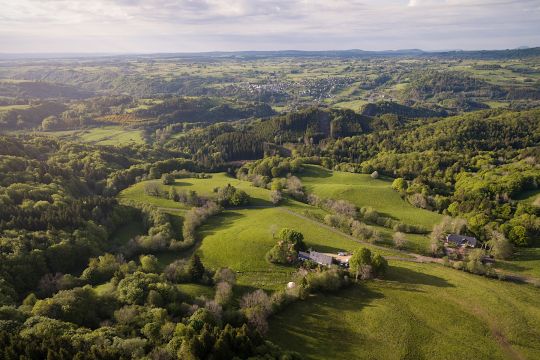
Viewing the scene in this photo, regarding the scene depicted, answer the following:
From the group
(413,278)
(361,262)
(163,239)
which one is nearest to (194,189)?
(163,239)

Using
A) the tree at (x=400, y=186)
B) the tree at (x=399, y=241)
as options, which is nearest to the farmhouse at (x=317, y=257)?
the tree at (x=399, y=241)

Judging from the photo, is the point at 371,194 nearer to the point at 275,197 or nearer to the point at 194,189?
the point at 275,197

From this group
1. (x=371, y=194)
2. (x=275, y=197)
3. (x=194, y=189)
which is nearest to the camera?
(x=275, y=197)

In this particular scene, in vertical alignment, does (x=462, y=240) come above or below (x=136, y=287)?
below

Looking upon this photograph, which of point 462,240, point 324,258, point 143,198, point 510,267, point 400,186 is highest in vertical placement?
point 400,186

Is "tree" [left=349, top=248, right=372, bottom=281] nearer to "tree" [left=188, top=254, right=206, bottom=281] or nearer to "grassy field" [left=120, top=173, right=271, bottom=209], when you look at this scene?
"tree" [left=188, top=254, right=206, bottom=281]
